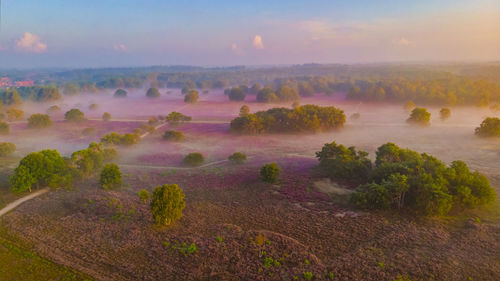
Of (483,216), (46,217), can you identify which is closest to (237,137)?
(46,217)

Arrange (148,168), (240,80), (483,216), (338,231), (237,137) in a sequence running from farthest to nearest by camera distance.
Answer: (240,80) → (237,137) → (148,168) → (483,216) → (338,231)

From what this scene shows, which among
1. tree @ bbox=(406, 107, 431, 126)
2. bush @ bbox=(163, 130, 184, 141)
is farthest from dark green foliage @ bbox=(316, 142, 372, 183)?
tree @ bbox=(406, 107, 431, 126)

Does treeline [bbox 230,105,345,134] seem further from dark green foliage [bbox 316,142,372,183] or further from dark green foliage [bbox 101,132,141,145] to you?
dark green foliage [bbox 316,142,372,183]

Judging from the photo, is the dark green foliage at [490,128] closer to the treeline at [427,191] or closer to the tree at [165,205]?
the treeline at [427,191]

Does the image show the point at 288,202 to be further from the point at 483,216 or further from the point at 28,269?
the point at 28,269

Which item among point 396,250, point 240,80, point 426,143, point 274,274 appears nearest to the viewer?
point 274,274

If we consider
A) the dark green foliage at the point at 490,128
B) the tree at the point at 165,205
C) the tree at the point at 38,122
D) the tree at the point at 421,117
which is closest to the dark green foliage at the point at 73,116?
the tree at the point at 38,122

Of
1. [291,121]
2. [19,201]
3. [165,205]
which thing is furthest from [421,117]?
[19,201]
